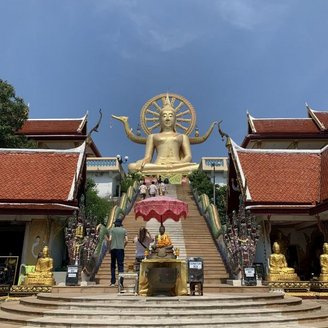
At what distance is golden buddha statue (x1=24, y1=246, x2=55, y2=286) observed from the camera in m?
12.1

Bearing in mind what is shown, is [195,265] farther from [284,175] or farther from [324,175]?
[324,175]

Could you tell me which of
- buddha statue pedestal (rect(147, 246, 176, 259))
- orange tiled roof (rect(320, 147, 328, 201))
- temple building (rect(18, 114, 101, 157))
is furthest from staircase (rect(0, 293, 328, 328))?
temple building (rect(18, 114, 101, 157))

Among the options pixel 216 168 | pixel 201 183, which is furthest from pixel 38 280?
pixel 216 168

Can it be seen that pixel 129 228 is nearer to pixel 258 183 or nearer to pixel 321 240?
pixel 258 183

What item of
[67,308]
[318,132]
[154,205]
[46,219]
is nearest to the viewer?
[67,308]

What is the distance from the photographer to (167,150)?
113ft

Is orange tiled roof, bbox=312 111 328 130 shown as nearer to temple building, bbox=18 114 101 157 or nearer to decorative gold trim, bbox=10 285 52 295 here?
temple building, bbox=18 114 101 157

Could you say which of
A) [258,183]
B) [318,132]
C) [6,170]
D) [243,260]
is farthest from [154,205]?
[318,132]

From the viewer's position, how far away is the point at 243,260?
11531 mm

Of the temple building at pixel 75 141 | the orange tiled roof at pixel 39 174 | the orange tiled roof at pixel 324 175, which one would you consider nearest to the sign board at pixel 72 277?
the orange tiled roof at pixel 39 174

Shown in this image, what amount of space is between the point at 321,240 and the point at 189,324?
12768mm

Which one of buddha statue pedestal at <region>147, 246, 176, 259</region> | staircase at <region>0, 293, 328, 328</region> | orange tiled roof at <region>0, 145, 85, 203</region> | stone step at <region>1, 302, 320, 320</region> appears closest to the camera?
staircase at <region>0, 293, 328, 328</region>

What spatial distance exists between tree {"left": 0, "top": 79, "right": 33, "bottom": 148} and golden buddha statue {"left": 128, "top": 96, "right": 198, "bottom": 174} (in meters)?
13.3

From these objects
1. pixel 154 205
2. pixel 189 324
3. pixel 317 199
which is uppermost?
pixel 317 199
